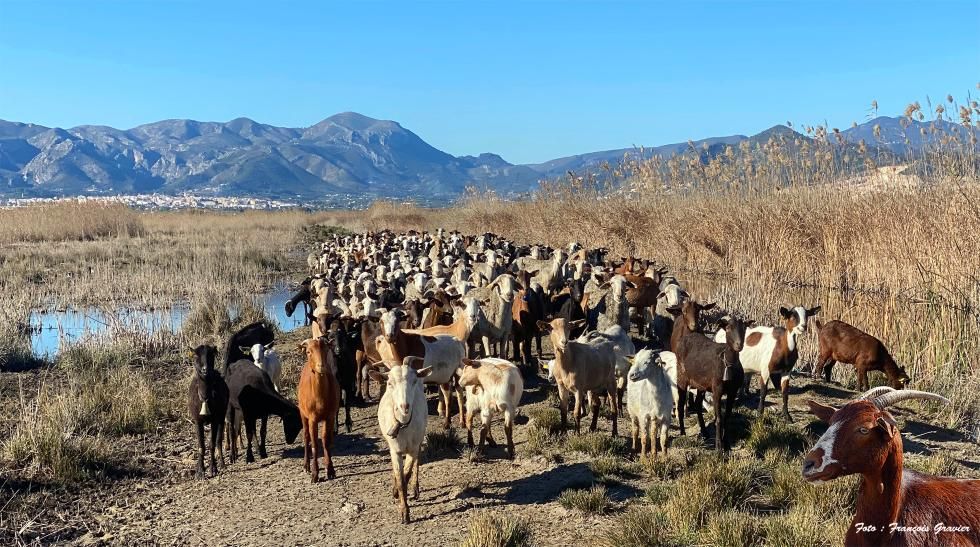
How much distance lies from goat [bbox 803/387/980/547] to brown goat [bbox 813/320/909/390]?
682 centimetres

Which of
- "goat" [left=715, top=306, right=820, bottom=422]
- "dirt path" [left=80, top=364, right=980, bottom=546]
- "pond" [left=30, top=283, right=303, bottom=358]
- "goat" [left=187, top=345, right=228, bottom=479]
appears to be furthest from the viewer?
"pond" [left=30, top=283, right=303, bottom=358]

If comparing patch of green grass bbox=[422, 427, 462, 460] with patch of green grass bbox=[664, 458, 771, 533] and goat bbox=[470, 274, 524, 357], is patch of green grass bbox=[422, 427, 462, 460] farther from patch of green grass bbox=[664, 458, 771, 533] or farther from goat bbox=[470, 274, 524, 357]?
goat bbox=[470, 274, 524, 357]

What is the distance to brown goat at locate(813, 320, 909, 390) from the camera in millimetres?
9484

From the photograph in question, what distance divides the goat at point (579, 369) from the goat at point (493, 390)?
0.74 metres

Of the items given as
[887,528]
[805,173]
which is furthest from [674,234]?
[887,528]

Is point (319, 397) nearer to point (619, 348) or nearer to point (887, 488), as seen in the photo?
point (619, 348)

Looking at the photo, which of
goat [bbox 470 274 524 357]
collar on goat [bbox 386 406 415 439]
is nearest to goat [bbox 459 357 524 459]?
collar on goat [bbox 386 406 415 439]

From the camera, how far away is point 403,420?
6043 mm

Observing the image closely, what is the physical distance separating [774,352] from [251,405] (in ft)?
19.8

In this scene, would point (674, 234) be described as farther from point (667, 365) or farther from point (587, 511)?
point (587, 511)

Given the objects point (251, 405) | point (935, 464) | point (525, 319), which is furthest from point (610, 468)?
point (525, 319)

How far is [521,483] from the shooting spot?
7035 millimetres

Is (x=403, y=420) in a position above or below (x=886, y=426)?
below

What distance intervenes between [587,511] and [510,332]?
5893 millimetres
